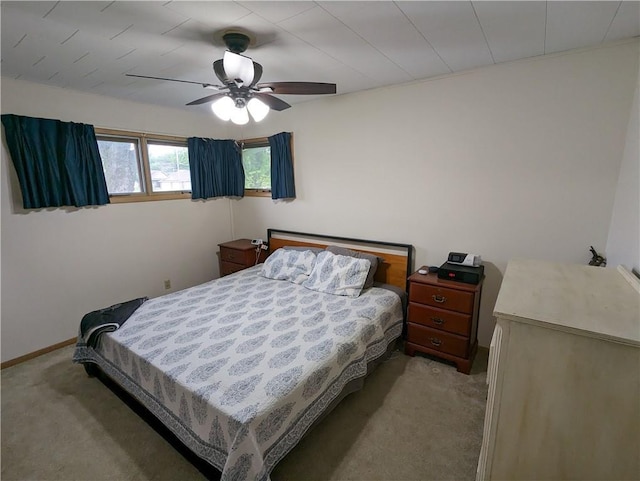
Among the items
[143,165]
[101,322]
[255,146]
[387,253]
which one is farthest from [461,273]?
[143,165]

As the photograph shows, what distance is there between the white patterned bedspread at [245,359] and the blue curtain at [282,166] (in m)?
1.41

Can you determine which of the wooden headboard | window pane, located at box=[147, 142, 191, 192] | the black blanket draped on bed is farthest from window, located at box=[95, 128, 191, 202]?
the wooden headboard

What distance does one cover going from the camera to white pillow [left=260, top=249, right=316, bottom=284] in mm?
3119

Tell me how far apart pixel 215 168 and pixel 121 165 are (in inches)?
43.1

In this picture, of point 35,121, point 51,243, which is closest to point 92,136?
point 35,121

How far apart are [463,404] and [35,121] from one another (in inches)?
165

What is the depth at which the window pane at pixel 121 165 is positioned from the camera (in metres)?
3.19

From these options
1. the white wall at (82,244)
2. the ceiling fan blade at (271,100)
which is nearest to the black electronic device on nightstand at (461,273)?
the ceiling fan blade at (271,100)

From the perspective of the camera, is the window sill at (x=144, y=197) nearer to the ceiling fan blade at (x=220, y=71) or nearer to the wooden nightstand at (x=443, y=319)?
the ceiling fan blade at (x=220, y=71)

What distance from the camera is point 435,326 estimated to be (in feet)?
8.38

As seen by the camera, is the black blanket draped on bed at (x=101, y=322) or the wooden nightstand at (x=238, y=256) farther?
the wooden nightstand at (x=238, y=256)

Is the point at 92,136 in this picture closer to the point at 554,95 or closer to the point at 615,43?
the point at 554,95

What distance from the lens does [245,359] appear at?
1800 millimetres

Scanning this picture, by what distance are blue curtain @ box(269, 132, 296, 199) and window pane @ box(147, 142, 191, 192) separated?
1.17 metres
